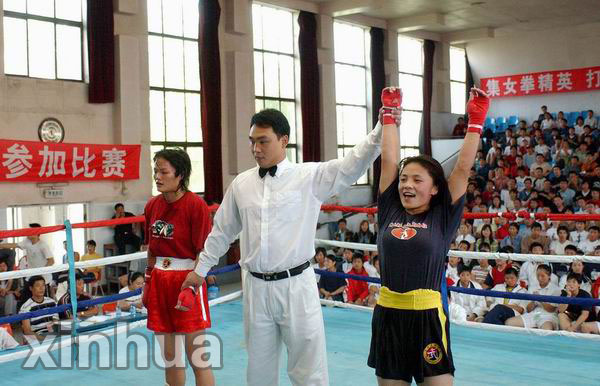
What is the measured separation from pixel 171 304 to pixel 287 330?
0.72 meters

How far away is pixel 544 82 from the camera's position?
1515 centimetres

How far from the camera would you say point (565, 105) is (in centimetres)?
1497

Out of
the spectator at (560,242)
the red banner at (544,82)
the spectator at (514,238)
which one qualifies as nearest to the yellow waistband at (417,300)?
the spectator at (560,242)

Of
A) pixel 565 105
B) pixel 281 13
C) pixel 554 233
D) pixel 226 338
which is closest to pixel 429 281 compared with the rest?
pixel 226 338

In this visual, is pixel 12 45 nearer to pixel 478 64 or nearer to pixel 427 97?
pixel 427 97

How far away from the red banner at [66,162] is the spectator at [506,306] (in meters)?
5.10

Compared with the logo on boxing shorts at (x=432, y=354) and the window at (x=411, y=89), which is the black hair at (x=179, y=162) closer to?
the logo on boxing shorts at (x=432, y=354)

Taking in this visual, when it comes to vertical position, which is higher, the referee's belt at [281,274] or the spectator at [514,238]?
the referee's belt at [281,274]

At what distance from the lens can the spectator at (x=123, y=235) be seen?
870 centimetres

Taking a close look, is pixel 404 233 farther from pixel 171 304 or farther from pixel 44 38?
pixel 44 38

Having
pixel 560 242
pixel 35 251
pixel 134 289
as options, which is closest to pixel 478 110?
pixel 134 289

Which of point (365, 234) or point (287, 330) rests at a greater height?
point (287, 330)

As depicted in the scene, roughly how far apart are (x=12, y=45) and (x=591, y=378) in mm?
7079

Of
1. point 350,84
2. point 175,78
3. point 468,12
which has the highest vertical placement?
point 468,12
